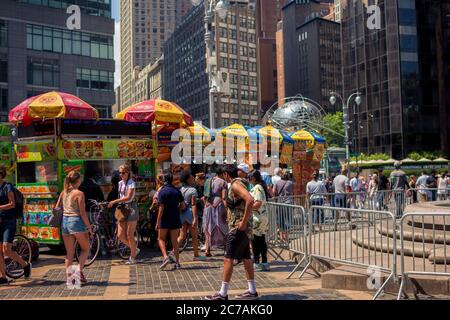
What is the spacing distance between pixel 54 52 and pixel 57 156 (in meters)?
41.6

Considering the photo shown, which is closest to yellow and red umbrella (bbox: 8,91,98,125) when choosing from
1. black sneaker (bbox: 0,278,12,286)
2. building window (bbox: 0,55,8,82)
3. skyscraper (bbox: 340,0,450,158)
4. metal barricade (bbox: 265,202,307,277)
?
black sneaker (bbox: 0,278,12,286)

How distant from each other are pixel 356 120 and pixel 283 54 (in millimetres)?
66734

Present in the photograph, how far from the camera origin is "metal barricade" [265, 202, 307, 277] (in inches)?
355

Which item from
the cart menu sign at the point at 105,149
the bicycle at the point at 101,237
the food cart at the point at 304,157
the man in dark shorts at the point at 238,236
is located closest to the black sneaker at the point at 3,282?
the bicycle at the point at 101,237

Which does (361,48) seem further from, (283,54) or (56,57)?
(283,54)

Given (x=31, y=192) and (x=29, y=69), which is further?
(x=29, y=69)

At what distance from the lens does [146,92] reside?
15975 cm

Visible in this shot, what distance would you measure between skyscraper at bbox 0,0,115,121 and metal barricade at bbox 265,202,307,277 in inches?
1591

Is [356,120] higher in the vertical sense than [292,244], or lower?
higher

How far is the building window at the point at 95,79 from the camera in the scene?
50.8 m

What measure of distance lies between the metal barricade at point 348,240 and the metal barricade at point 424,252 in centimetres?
25
